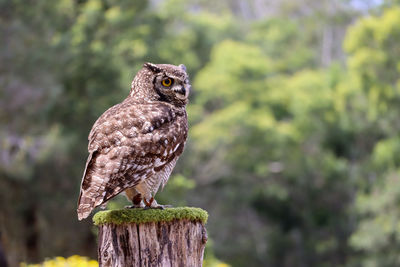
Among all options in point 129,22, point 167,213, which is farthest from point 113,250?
point 129,22

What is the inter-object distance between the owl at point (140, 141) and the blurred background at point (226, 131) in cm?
1287

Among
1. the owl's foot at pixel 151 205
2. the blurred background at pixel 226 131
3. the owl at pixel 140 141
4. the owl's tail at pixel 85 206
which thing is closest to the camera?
the owl's tail at pixel 85 206

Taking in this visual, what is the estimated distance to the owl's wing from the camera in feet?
14.5

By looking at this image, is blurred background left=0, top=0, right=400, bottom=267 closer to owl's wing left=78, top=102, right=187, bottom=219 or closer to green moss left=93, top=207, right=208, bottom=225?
owl's wing left=78, top=102, right=187, bottom=219

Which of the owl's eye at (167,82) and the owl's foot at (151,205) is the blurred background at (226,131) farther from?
the owl's foot at (151,205)

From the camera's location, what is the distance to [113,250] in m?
4.36

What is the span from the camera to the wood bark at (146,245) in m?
4.36

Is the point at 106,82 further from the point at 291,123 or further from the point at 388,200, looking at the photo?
the point at 291,123


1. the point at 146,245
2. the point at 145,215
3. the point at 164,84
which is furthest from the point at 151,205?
the point at 164,84

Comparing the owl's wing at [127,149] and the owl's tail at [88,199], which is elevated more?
the owl's wing at [127,149]

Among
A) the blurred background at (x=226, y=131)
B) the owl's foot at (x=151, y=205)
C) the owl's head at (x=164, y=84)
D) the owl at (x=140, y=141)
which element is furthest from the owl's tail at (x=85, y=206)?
the blurred background at (x=226, y=131)

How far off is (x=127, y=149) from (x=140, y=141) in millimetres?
126

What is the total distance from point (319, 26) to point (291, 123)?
21.5m

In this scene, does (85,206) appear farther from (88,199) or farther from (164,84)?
(164,84)
